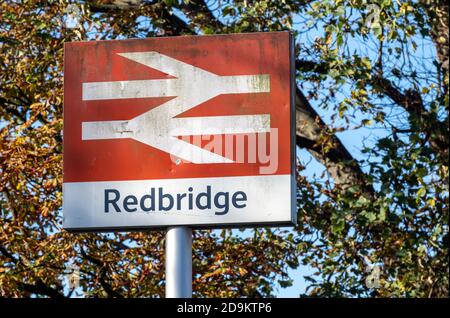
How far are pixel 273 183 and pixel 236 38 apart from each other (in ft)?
2.06

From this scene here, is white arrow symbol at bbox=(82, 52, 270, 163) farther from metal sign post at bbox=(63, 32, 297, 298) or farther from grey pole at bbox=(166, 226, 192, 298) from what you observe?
grey pole at bbox=(166, 226, 192, 298)

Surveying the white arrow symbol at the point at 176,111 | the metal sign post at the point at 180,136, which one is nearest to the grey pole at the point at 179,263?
the metal sign post at the point at 180,136

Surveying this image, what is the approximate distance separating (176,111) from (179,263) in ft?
2.03

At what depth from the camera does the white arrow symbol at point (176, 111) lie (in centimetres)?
451

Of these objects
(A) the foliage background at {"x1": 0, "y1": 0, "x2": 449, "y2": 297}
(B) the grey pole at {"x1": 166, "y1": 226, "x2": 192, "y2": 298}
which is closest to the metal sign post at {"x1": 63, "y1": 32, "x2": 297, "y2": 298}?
(B) the grey pole at {"x1": 166, "y1": 226, "x2": 192, "y2": 298}

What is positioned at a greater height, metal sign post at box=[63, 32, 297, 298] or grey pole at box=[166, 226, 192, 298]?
metal sign post at box=[63, 32, 297, 298]

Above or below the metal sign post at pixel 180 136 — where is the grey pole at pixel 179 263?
below

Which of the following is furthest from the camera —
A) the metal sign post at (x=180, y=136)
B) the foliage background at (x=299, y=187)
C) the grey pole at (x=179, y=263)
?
the foliage background at (x=299, y=187)

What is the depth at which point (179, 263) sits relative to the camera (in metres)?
4.36

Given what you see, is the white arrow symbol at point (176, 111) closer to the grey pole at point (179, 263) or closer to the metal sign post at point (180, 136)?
the metal sign post at point (180, 136)

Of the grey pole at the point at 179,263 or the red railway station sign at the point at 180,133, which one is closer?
the grey pole at the point at 179,263

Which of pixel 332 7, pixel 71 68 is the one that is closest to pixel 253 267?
pixel 332 7

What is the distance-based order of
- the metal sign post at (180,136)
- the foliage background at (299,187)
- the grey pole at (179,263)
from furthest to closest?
the foliage background at (299,187)
the metal sign post at (180,136)
the grey pole at (179,263)

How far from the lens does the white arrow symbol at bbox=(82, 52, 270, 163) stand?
4512 mm
